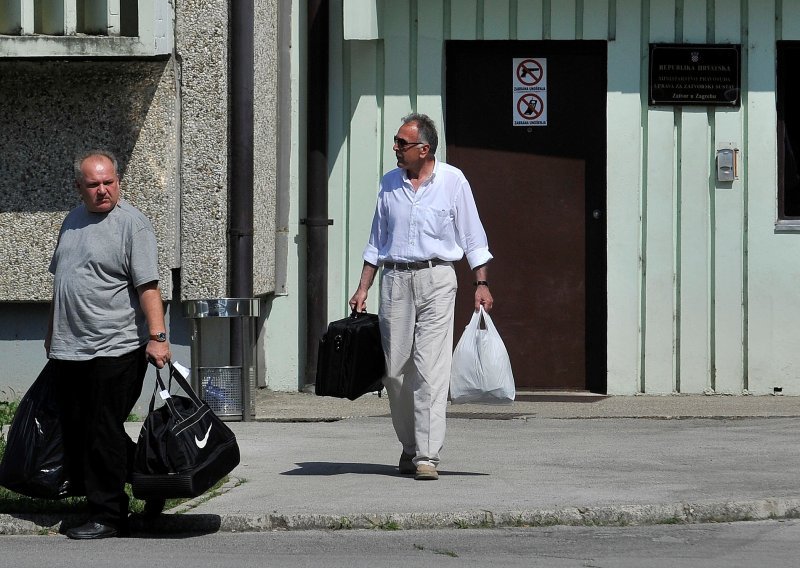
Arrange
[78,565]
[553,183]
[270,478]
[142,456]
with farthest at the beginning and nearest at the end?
[553,183], [270,478], [142,456], [78,565]

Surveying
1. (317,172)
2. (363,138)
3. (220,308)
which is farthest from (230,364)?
(363,138)

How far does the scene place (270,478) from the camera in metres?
8.20

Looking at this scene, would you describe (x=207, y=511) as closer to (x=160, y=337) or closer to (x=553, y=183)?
(x=160, y=337)

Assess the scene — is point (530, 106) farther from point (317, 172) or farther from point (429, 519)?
point (429, 519)

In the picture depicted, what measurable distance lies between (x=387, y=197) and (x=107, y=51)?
2.89 m

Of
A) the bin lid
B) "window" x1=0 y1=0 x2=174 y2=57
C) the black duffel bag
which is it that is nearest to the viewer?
the black duffel bag

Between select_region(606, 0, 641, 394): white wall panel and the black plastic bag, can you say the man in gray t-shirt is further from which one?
select_region(606, 0, 641, 394): white wall panel

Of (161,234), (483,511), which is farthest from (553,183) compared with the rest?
(483,511)

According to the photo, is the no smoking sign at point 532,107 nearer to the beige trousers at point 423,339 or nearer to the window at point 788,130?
the window at point 788,130

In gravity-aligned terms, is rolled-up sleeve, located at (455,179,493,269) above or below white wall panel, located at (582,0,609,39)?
below

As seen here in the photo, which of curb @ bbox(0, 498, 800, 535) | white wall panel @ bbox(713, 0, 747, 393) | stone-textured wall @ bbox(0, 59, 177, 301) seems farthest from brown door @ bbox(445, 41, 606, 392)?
curb @ bbox(0, 498, 800, 535)

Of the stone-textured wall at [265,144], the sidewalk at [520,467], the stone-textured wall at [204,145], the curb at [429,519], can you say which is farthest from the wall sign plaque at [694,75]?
the curb at [429,519]

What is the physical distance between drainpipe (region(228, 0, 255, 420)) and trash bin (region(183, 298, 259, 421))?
1.09ft

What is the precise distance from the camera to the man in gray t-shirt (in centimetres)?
692
